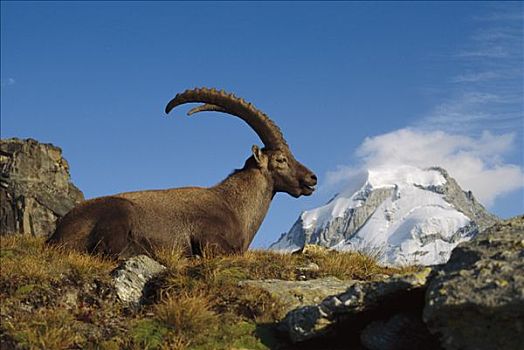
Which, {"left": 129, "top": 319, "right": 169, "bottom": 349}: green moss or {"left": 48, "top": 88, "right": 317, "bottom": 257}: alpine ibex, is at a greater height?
{"left": 48, "top": 88, "right": 317, "bottom": 257}: alpine ibex

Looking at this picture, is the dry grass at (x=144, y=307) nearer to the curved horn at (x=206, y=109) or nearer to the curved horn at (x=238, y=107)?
the curved horn at (x=238, y=107)

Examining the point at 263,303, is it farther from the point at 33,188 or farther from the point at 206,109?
the point at 33,188

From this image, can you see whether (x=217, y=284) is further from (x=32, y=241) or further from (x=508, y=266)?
(x=32, y=241)

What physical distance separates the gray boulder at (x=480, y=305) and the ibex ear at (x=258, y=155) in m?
9.65

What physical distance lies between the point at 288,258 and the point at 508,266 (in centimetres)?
600

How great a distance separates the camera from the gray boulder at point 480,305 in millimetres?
Result: 6859

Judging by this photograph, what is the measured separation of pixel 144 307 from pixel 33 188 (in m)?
34.9

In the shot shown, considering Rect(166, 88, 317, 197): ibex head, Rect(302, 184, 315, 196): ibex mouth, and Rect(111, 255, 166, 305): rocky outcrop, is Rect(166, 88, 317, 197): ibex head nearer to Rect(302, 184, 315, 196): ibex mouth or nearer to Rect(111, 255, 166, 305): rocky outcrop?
Rect(302, 184, 315, 196): ibex mouth

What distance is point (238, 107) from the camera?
55.9 feet

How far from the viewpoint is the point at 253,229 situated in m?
16.9

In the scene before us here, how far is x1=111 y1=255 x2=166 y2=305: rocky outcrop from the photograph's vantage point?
10578mm

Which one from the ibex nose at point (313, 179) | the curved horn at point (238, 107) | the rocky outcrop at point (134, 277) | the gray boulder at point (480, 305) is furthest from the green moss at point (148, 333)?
the ibex nose at point (313, 179)

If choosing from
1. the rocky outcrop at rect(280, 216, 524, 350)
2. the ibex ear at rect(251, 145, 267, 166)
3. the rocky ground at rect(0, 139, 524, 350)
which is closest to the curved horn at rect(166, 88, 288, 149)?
the ibex ear at rect(251, 145, 267, 166)

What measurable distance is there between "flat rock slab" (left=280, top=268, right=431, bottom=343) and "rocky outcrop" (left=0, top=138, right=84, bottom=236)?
30108mm
